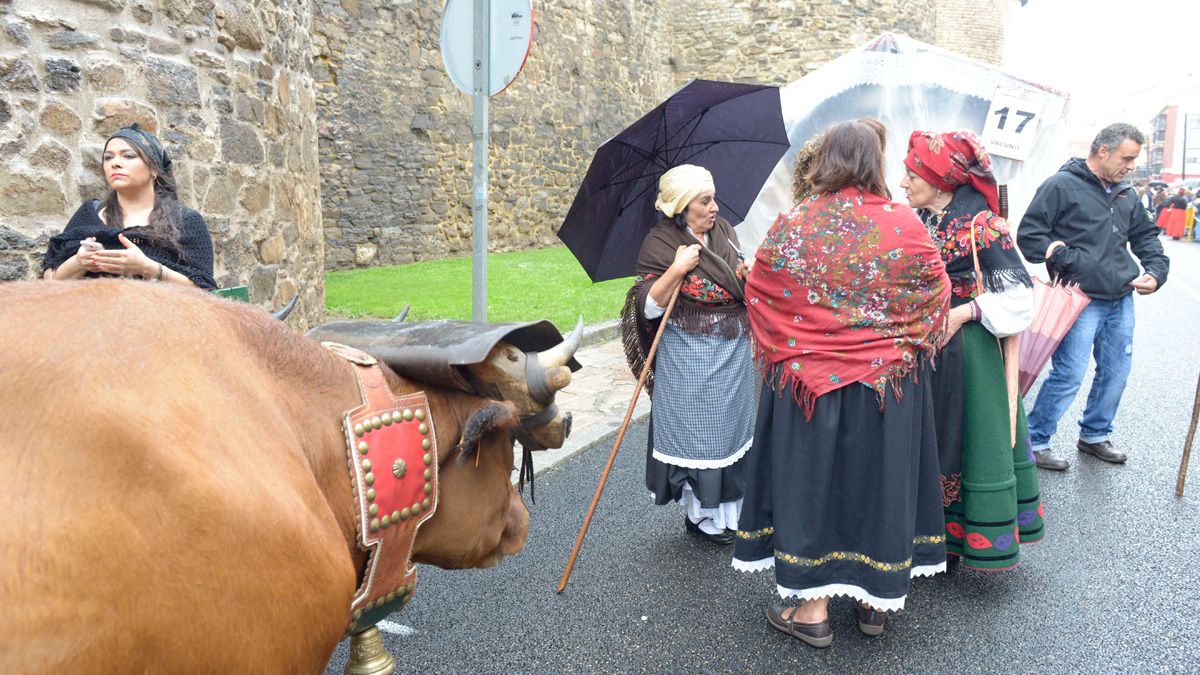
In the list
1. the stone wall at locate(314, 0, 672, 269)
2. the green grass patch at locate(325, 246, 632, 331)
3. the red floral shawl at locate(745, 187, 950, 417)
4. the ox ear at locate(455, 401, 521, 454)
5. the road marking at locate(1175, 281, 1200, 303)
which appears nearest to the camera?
the ox ear at locate(455, 401, 521, 454)

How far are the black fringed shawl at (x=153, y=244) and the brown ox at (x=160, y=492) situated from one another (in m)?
2.05

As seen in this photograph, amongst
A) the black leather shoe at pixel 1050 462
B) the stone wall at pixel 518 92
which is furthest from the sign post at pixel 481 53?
the stone wall at pixel 518 92

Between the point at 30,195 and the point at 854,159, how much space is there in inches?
143

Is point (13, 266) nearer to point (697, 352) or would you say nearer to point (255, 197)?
point (255, 197)

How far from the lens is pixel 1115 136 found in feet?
15.4

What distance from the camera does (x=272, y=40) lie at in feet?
17.7

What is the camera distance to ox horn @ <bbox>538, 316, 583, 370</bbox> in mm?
1445

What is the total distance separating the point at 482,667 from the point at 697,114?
2645mm

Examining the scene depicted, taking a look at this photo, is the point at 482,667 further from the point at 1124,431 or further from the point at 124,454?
the point at 1124,431

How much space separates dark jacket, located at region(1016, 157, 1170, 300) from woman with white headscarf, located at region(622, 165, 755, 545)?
2.30 metres

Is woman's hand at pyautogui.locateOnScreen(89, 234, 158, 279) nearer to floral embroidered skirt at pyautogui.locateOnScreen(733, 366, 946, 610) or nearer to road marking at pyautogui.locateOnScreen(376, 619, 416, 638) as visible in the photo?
road marking at pyautogui.locateOnScreen(376, 619, 416, 638)

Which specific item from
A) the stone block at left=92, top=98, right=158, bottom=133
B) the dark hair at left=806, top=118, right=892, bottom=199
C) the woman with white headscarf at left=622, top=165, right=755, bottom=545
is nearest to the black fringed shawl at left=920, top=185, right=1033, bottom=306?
the dark hair at left=806, top=118, right=892, bottom=199

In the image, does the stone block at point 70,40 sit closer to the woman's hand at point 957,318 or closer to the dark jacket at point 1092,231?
the woman's hand at point 957,318

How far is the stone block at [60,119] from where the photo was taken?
3830 millimetres
